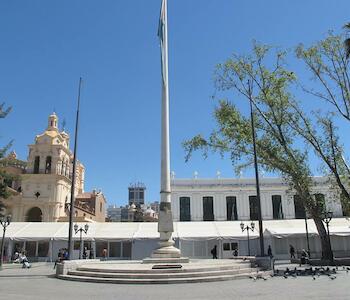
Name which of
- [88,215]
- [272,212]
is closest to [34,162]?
[88,215]

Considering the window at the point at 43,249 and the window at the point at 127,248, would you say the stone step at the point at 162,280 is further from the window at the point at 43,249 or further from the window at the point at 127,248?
the window at the point at 43,249

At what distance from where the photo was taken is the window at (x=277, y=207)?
140 feet

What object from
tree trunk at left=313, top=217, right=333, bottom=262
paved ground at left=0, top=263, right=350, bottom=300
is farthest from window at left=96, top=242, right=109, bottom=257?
paved ground at left=0, top=263, right=350, bottom=300

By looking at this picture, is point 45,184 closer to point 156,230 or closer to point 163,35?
point 156,230

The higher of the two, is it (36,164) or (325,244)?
(36,164)

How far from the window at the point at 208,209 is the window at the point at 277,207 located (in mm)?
6913

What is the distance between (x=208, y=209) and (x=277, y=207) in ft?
25.4

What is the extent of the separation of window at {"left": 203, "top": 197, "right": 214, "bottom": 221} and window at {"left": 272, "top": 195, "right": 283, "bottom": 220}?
691cm

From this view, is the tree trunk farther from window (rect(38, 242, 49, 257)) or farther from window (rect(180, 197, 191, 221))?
window (rect(38, 242, 49, 257))

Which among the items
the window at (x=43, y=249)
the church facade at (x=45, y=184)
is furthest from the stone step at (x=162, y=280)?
the church facade at (x=45, y=184)

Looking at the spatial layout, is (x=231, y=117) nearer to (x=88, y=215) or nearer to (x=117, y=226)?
(x=117, y=226)

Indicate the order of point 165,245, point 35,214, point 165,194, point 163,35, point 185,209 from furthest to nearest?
point 35,214 < point 185,209 < point 163,35 < point 165,194 < point 165,245

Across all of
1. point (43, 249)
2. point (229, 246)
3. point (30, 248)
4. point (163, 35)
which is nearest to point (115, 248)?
point (43, 249)

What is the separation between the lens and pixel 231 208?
142 feet
